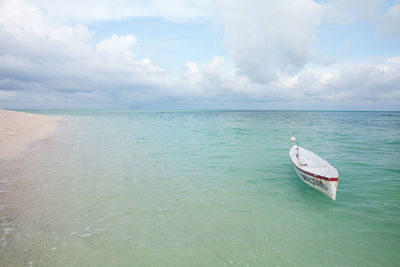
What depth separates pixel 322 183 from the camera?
33.8 ft

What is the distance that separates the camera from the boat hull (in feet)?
32.2

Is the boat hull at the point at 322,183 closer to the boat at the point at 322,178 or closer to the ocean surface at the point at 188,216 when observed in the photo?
the boat at the point at 322,178

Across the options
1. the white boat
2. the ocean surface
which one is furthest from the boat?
the ocean surface

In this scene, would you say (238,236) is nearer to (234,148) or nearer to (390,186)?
(390,186)

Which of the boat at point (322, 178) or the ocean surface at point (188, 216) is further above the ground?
the boat at point (322, 178)

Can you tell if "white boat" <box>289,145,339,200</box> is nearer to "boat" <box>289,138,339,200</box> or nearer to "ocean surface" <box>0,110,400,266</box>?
"boat" <box>289,138,339,200</box>

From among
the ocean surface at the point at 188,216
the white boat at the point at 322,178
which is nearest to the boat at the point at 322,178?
the white boat at the point at 322,178

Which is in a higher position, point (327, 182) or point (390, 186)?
point (327, 182)

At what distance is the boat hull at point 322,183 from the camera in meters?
9.81

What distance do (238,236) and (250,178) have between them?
6.26 meters

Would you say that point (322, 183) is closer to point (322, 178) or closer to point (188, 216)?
point (322, 178)

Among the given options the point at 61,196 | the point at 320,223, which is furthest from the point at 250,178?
the point at 61,196

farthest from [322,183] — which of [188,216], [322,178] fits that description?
[188,216]

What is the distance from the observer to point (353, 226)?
7.85 metres
